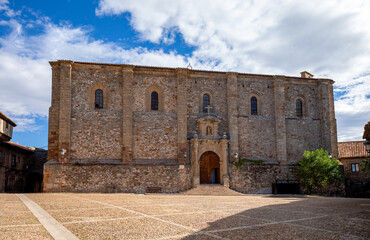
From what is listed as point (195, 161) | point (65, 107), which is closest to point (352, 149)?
point (195, 161)

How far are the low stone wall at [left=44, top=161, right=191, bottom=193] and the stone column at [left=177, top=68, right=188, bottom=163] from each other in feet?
4.81

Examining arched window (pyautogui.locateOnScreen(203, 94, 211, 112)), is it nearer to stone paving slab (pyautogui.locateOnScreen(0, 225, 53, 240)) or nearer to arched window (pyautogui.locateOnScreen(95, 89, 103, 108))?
arched window (pyautogui.locateOnScreen(95, 89, 103, 108))

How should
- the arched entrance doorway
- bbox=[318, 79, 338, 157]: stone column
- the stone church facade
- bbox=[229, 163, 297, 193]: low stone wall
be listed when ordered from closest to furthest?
the stone church facade → bbox=[229, 163, 297, 193]: low stone wall → the arched entrance doorway → bbox=[318, 79, 338, 157]: stone column

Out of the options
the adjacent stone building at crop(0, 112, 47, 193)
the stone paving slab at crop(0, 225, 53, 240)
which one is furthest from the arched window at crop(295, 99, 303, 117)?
the stone paving slab at crop(0, 225, 53, 240)

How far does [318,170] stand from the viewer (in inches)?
1057

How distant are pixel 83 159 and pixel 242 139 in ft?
44.5

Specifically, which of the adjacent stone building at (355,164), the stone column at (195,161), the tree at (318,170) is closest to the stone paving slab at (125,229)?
the stone column at (195,161)

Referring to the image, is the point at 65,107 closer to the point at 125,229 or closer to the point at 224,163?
the point at 224,163

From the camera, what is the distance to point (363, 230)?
7766 millimetres

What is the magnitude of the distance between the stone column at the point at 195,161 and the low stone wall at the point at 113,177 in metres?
0.67

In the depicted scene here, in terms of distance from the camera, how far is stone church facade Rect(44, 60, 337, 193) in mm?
25312

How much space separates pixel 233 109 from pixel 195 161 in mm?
5915

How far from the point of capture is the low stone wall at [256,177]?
27.0m

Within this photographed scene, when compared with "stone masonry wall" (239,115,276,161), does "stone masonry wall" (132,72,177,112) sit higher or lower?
higher
